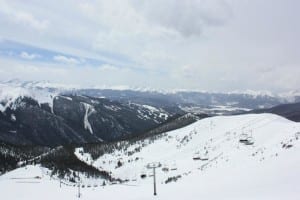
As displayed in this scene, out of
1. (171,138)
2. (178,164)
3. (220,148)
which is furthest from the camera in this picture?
(171,138)

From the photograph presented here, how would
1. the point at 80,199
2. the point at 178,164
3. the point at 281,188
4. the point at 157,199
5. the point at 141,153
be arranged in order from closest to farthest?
the point at 281,188, the point at 157,199, the point at 80,199, the point at 178,164, the point at 141,153

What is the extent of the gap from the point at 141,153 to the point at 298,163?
418 ft

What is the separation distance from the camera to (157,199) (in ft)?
89.6

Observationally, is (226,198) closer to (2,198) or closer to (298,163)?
(298,163)

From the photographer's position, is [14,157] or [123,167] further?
[14,157]

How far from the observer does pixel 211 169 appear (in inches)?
1934

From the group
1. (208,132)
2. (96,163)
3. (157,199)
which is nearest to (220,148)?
(208,132)

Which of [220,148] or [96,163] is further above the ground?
[220,148]

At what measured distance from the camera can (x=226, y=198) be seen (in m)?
21.0

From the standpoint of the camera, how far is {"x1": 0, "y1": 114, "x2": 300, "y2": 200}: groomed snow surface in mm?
25469

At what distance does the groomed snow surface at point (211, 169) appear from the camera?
25469mm

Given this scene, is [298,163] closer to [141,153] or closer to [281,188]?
[281,188]

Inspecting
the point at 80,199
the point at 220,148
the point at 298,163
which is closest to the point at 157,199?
the point at 298,163

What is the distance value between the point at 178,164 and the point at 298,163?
239ft
